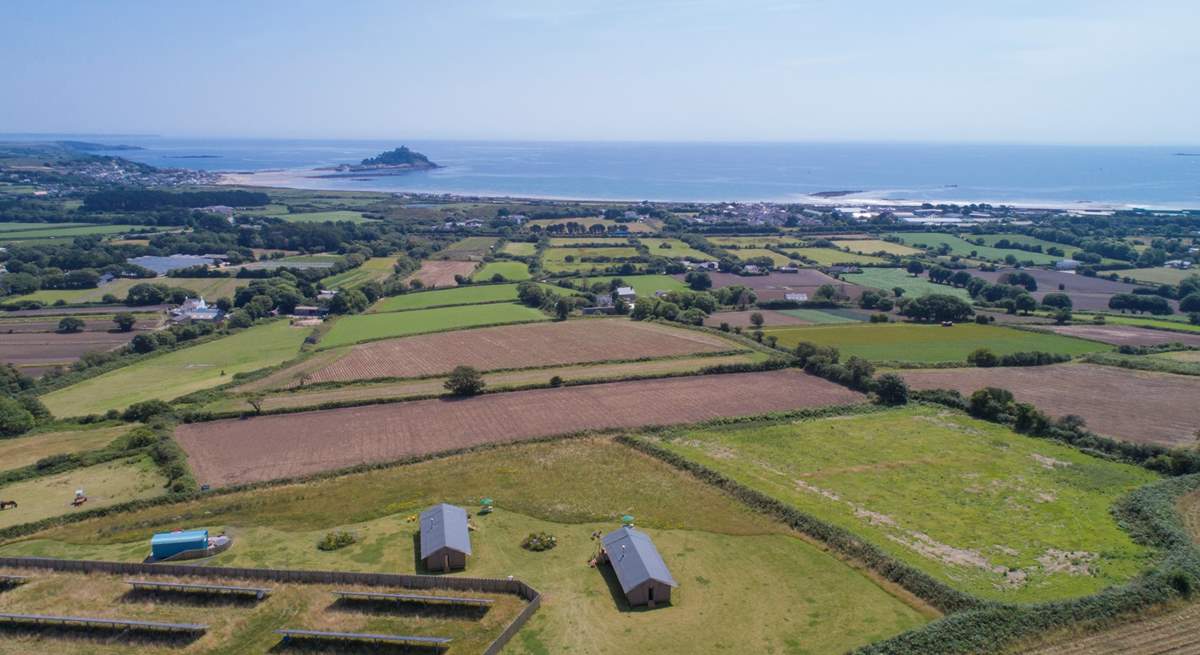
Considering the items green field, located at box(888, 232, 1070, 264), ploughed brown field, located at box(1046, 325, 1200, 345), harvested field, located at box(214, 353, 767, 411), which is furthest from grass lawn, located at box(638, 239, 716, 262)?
harvested field, located at box(214, 353, 767, 411)

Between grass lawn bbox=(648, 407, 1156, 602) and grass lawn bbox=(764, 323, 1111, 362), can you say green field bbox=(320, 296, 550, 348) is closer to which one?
grass lawn bbox=(764, 323, 1111, 362)

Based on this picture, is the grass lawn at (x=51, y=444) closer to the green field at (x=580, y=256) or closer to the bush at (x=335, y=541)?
the bush at (x=335, y=541)

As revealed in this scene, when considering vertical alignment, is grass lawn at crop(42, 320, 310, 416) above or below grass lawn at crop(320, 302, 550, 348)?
below

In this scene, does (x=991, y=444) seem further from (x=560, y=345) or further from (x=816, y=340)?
(x=560, y=345)

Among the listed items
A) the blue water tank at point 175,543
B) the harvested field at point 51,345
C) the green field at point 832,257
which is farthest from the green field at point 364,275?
the green field at point 832,257

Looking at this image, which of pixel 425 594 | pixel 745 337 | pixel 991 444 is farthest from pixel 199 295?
pixel 991 444

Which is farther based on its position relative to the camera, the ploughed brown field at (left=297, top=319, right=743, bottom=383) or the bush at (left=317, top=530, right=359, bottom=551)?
the ploughed brown field at (left=297, top=319, right=743, bottom=383)

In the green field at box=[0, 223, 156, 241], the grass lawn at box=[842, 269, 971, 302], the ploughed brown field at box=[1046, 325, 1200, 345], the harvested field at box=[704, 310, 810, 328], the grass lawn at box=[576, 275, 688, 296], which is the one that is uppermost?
the green field at box=[0, 223, 156, 241]
